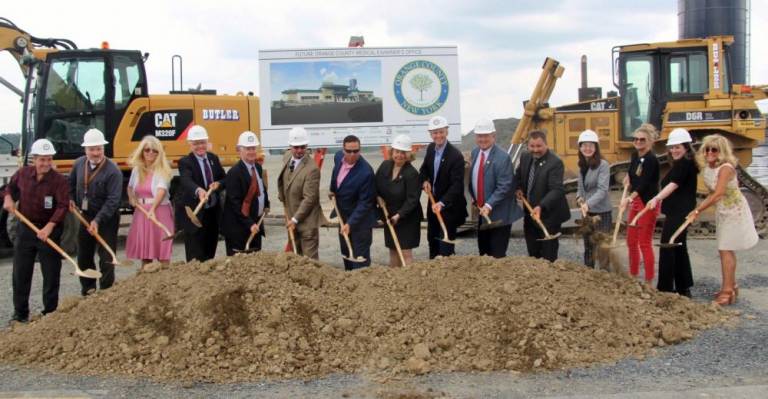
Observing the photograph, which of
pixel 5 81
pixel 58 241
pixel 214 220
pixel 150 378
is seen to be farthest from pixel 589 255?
pixel 5 81

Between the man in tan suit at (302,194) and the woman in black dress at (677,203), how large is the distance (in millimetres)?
3150

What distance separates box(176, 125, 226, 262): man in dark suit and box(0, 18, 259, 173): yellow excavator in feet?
13.0

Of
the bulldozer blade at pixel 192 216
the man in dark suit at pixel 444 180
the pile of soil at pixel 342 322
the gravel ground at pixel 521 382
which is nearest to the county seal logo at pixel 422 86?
the man in dark suit at pixel 444 180

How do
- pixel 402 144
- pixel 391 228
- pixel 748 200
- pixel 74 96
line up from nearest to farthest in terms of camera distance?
pixel 402 144 < pixel 391 228 < pixel 74 96 < pixel 748 200

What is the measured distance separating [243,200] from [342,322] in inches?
87.1

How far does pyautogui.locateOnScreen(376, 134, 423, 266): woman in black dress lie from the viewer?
7344 millimetres

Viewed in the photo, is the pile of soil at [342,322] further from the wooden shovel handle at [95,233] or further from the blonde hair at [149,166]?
the blonde hair at [149,166]

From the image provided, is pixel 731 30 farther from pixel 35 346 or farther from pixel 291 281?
pixel 35 346

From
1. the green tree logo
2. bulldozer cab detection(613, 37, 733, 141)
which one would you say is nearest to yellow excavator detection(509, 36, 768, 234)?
bulldozer cab detection(613, 37, 733, 141)

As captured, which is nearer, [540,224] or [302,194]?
[540,224]

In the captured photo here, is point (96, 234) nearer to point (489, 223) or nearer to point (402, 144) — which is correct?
point (402, 144)

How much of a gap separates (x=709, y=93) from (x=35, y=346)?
9940 millimetres

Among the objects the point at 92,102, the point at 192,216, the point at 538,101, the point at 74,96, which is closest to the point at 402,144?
the point at 192,216

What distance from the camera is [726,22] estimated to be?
1541cm
